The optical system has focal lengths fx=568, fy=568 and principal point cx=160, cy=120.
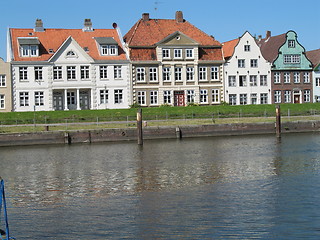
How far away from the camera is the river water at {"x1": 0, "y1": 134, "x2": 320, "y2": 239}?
19.0 m

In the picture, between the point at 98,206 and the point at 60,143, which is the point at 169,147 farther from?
the point at 98,206

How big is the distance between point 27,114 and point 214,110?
65.9ft

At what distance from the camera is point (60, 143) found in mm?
50281

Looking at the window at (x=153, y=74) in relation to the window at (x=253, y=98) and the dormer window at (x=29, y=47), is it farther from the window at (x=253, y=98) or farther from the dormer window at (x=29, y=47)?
the dormer window at (x=29, y=47)

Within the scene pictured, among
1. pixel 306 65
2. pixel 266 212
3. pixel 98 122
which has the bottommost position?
pixel 266 212

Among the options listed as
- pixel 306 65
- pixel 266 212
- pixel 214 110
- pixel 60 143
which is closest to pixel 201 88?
pixel 214 110

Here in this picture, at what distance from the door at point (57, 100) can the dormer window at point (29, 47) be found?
17.3ft

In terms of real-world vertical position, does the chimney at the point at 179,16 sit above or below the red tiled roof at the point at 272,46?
above

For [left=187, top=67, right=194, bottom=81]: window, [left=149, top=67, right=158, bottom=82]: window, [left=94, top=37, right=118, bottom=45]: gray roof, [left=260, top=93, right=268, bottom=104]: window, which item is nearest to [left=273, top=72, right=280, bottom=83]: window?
[left=260, top=93, right=268, bottom=104]: window

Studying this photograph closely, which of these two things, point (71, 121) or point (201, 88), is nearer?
point (71, 121)

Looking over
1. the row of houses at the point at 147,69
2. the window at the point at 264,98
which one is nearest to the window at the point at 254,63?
the row of houses at the point at 147,69

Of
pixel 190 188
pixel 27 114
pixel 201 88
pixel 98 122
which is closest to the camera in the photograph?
pixel 190 188

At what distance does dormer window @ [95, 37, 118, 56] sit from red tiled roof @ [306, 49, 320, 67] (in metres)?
27.2

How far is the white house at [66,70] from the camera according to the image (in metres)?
66.1
